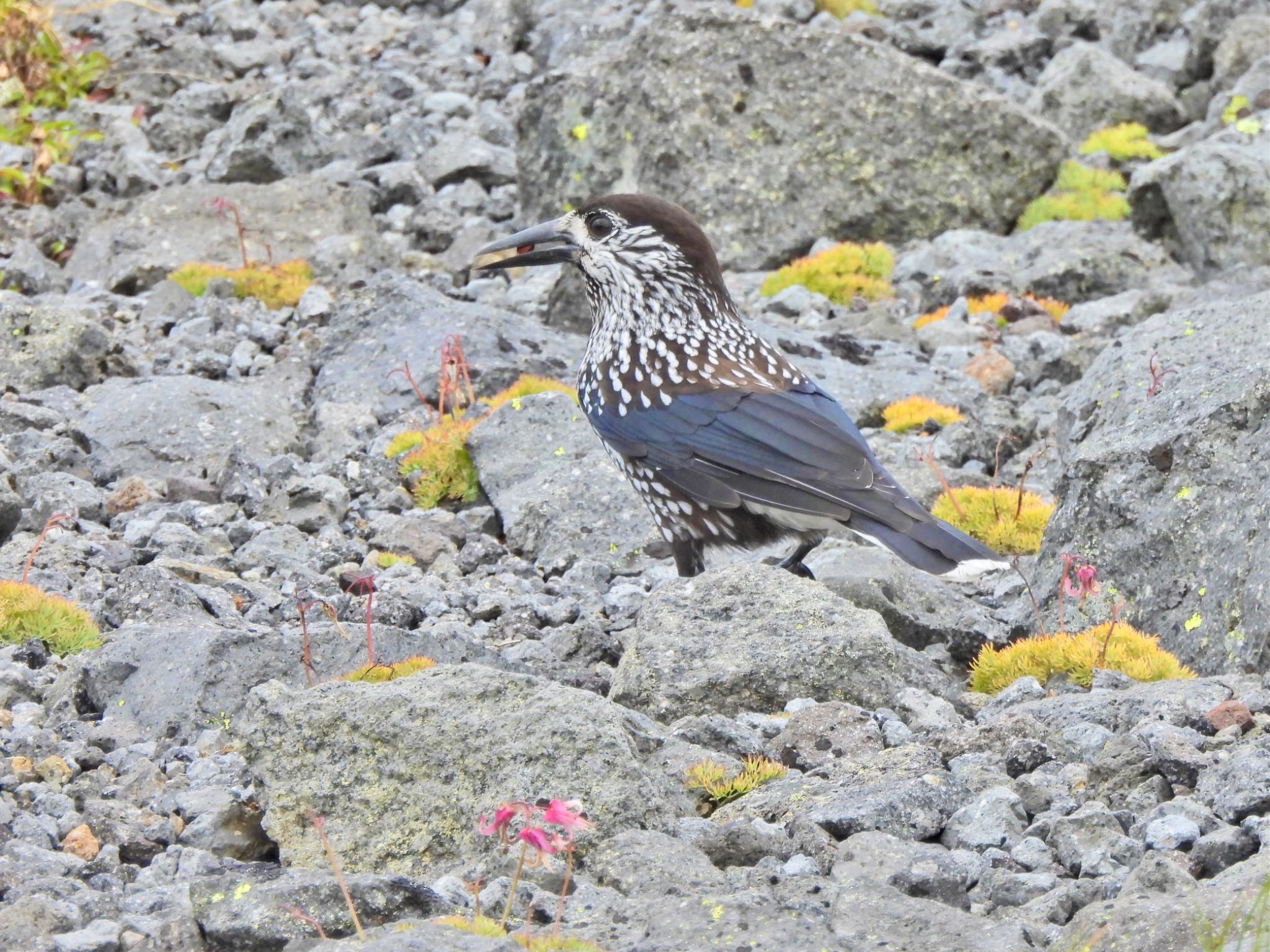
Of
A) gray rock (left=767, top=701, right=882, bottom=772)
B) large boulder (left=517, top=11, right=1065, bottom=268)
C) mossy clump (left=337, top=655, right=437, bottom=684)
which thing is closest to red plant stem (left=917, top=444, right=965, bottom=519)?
gray rock (left=767, top=701, right=882, bottom=772)

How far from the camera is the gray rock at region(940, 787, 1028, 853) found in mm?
5297

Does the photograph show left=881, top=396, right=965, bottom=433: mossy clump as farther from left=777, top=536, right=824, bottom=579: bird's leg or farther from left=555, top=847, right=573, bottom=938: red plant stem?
left=555, top=847, right=573, bottom=938: red plant stem

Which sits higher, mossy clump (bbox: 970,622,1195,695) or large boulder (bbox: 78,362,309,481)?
mossy clump (bbox: 970,622,1195,695)

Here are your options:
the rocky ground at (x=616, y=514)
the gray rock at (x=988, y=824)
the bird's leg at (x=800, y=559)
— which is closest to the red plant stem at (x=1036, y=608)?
the rocky ground at (x=616, y=514)

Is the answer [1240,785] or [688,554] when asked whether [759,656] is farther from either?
[1240,785]

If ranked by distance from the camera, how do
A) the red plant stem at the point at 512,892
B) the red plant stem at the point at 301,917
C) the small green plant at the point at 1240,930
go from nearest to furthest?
the small green plant at the point at 1240,930 → the red plant stem at the point at 512,892 → the red plant stem at the point at 301,917

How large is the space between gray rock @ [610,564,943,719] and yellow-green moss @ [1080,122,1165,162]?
33.7ft

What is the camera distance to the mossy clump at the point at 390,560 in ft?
30.0

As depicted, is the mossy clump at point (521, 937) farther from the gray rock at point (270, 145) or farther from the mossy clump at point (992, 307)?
the gray rock at point (270, 145)

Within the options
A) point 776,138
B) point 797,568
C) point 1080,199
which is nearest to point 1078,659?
point 797,568

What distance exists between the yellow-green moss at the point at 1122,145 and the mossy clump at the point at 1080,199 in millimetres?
668

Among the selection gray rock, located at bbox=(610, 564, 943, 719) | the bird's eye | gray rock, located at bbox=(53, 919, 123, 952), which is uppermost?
the bird's eye

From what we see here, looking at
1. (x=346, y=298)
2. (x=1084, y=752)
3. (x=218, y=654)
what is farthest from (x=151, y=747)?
(x=346, y=298)

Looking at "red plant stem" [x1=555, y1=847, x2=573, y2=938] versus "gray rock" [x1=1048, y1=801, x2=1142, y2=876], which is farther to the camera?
"gray rock" [x1=1048, y1=801, x2=1142, y2=876]
